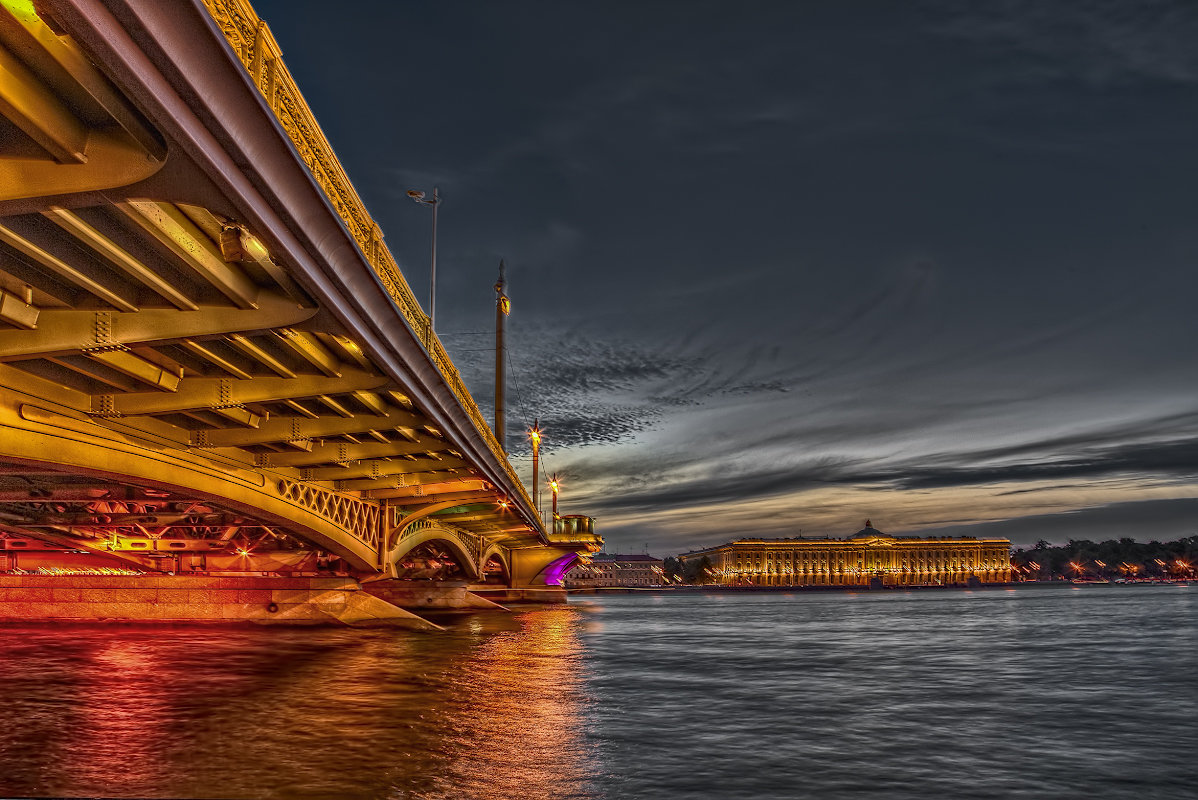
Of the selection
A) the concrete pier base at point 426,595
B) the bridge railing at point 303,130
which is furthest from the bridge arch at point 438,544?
the bridge railing at point 303,130

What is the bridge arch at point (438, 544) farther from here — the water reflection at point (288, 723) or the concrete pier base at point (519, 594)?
the concrete pier base at point (519, 594)

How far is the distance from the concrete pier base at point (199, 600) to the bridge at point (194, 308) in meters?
3.27

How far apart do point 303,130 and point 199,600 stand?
37.3 m

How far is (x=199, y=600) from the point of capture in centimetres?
4291

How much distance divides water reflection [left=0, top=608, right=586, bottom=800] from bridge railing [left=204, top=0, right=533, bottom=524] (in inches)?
281

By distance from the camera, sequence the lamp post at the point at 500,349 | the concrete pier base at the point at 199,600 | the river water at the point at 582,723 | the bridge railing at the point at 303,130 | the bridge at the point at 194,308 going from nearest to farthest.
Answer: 1. the bridge at the point at 194,308
2. the bridge railing at the point at 303,130
3. the river water at the point at 582,723
4. the concrete pier base at the point at 199,600
5. the lamp post at the point at 500,349

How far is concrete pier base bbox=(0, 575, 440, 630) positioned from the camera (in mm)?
42688

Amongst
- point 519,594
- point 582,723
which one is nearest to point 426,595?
point 519,594

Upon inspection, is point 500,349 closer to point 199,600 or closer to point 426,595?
point 426,595

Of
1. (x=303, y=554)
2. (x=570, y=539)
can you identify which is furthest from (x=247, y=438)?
(x=570, y=539)

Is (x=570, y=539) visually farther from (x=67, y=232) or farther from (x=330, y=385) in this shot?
(x=67, y=232)

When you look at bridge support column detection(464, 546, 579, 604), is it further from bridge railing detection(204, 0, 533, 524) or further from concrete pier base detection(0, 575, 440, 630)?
bridge railing detection(204, 0, 533, 524)

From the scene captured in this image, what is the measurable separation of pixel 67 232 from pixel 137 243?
0.74 metres

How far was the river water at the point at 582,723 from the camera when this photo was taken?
36.9ft
